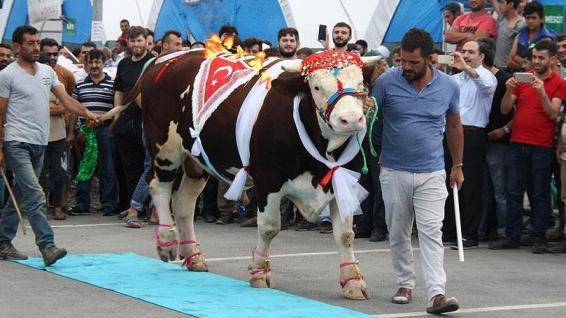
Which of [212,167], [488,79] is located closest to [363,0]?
[488,79]

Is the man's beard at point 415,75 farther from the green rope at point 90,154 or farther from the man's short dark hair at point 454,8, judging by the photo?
the green rope at point 90,154

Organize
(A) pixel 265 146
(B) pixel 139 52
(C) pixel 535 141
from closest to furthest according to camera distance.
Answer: (A) pixel 265 146
(C) pixel 535 141
(B) pixel 139 52

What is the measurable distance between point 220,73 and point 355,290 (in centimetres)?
256

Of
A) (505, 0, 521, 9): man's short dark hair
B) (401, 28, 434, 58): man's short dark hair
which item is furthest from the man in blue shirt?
(505, 0, 521, 9): man's short dark hair

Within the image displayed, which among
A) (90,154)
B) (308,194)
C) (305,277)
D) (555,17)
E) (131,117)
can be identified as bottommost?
(305,277)

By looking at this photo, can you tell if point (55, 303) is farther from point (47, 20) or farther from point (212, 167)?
point (47, 20)

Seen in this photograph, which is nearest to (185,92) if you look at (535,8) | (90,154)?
(535,8)

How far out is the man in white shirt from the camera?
41.5 feet

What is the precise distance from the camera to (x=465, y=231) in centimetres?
1281

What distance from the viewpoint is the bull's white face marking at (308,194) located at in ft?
31.4

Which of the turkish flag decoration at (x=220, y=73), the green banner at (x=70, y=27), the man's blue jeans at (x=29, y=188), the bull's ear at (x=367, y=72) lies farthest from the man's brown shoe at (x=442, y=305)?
the green banner at (x=70, y=27)

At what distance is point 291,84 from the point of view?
31.5 ft

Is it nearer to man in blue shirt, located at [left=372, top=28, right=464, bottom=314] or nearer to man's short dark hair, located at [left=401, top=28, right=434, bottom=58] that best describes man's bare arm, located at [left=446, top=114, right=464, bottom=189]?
man in blue shirt, located at [left=372, top=28, right=464, bottom=314]

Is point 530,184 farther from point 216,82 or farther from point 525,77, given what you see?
point 216,82
